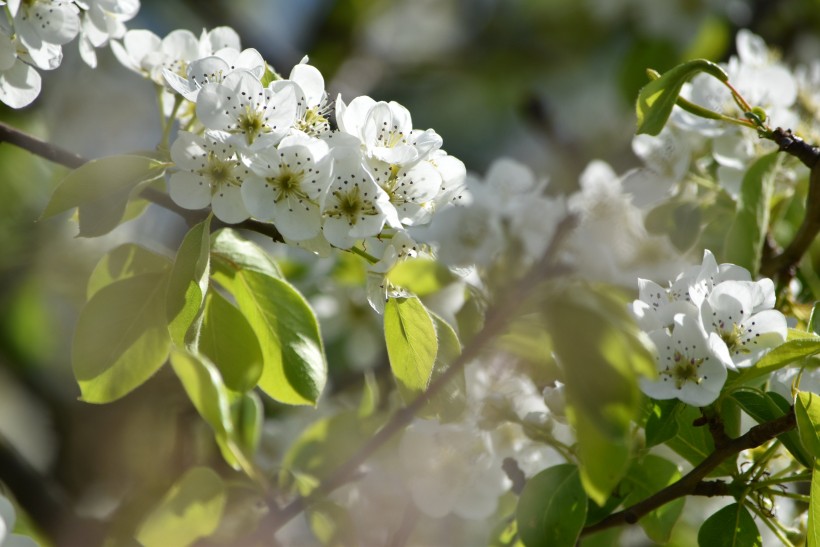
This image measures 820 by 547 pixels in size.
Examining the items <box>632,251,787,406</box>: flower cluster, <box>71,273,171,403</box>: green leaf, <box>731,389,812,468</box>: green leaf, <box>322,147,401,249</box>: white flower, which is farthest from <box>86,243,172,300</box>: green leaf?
<box>731,389,812,468</box>: green leaf

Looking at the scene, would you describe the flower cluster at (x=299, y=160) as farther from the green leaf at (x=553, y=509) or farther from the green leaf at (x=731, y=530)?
the green leaf at (x=731, y=530)

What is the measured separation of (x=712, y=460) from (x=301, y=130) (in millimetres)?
577

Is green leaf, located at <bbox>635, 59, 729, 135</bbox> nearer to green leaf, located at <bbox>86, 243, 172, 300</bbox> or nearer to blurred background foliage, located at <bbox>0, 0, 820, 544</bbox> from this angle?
green leaf, located at <bbox>86, 243, 172, 300</bbox>

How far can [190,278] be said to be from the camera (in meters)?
1.03

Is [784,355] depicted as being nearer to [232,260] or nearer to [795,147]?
[795,147]

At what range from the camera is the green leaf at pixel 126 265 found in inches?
46.5

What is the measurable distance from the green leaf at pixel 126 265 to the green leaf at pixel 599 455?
22.6 inches

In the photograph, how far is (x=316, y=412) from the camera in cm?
200

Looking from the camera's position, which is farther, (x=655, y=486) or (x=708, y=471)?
(x=655, y=486)

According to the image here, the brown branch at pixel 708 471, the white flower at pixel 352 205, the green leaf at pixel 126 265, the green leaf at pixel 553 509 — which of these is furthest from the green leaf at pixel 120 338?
the brown branch at pixel 708 471

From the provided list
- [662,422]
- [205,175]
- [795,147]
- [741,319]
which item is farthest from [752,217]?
[205,175]

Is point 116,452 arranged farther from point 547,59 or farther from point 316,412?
point 547,59

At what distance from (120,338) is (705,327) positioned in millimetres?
660

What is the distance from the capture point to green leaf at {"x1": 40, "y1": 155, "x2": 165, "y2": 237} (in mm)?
1040
